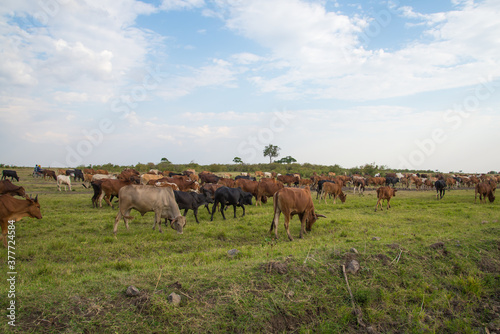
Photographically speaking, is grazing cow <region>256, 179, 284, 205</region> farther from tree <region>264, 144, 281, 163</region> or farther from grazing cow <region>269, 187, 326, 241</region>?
tree <region>264, 144, 281, 163</region>

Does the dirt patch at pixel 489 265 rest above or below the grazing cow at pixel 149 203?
below

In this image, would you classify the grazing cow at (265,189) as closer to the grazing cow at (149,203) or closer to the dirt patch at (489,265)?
the grazing cow at (149,203)

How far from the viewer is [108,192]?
1530cm

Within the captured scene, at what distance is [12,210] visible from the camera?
9.00 metres

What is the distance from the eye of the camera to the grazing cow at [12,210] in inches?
343

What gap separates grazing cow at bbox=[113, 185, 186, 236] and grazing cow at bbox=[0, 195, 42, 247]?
8.35ft

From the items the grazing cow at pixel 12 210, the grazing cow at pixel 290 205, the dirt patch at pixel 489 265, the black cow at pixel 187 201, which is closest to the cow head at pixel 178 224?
the black cow at pixel 187 201

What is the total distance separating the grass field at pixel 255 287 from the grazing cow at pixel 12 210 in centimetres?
71

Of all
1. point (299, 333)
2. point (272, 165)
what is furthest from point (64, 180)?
point (272, 165)

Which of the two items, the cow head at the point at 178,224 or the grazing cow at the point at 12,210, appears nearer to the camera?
the grazing cow at the point at 12,210

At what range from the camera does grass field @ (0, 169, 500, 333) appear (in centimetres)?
477

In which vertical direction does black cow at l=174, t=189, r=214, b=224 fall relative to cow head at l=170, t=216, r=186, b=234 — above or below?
above

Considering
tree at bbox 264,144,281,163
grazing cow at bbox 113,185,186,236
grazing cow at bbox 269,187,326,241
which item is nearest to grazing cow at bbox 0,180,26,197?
grazing cow at bbox 113,185,186,236

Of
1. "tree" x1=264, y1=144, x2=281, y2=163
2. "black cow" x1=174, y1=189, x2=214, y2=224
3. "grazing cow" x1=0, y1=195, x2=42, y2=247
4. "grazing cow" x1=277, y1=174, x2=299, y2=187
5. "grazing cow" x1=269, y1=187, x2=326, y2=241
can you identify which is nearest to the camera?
"grazing cow" x1=0, y1=195, x2=42, y2=247
